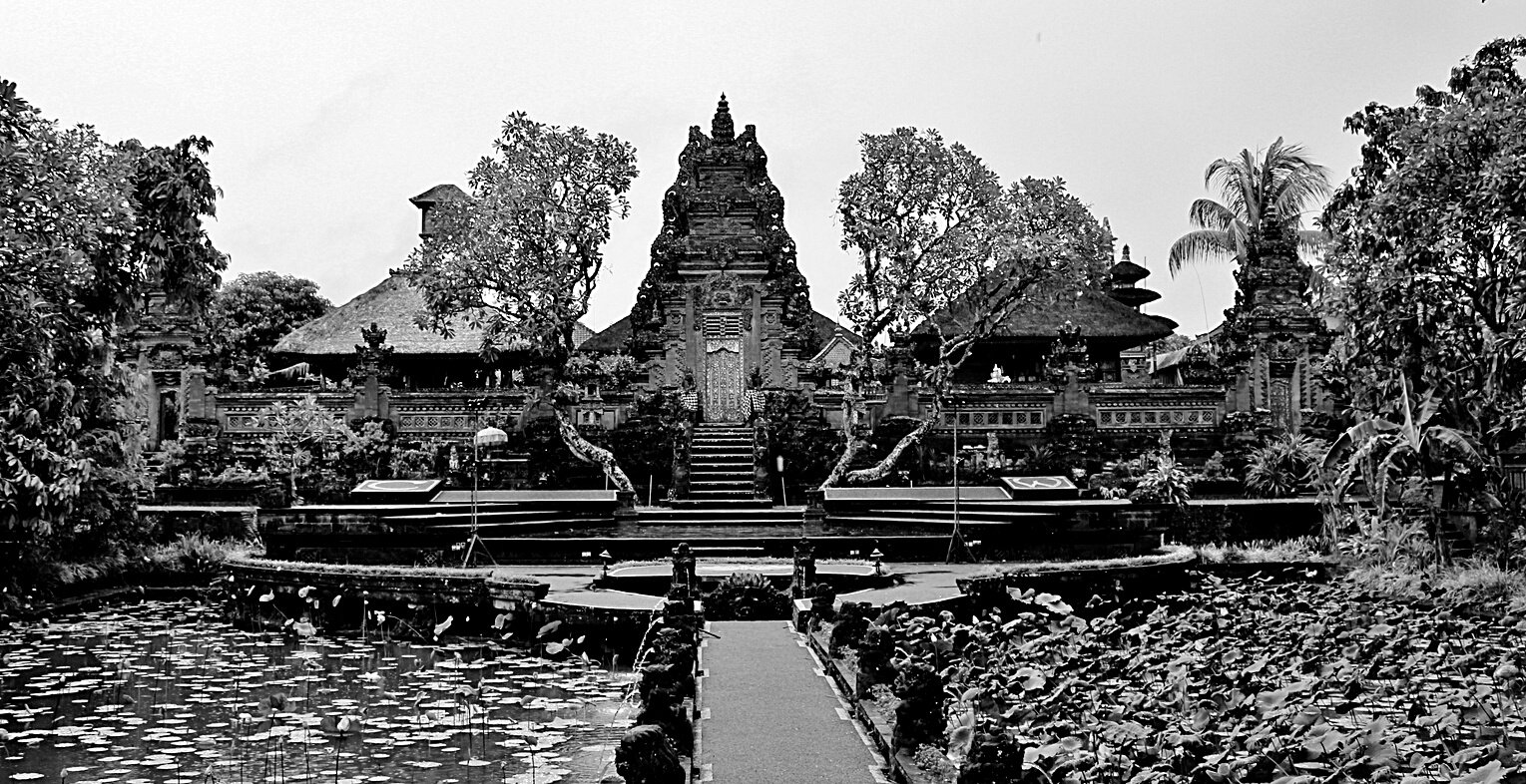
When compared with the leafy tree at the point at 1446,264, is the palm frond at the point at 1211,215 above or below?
above

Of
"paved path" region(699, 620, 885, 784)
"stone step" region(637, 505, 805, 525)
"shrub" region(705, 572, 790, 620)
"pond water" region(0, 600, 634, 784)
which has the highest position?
"stone step" region(637, 505, 805, 525)

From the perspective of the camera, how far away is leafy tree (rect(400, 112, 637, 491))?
→ 28.1 metres

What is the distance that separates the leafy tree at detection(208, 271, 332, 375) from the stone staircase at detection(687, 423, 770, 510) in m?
19.4

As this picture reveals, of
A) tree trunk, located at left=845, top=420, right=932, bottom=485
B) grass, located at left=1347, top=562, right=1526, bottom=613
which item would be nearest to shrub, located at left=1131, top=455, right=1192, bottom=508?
grass, located at left=1347, top=562, right=1526, bottom=613

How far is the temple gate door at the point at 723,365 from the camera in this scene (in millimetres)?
28234

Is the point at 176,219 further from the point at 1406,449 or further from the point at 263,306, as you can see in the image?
the point at 263,306

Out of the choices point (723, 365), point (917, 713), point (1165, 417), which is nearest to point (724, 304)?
point (723, 365)

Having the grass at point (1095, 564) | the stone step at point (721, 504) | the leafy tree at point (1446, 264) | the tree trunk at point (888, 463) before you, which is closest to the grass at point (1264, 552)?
the grass at point (1095, 564)

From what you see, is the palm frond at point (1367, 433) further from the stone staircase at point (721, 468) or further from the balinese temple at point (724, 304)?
the balinese temple at point (724, 304)

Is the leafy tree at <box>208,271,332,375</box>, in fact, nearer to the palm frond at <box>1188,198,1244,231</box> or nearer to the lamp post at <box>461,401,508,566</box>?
the lamp post at <box>461,401,508,566</box>

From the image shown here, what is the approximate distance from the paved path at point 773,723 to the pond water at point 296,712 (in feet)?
2.39

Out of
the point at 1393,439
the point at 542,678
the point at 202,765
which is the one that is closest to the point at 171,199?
the point at 542,678

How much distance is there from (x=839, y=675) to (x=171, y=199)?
16.0m

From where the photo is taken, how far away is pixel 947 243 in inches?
1195
